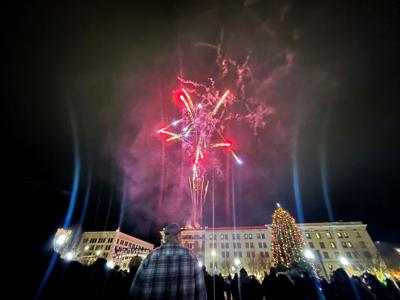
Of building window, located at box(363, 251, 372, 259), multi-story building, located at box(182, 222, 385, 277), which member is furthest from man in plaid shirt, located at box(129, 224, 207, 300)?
building window, located at box(363, 251, 372, 259)

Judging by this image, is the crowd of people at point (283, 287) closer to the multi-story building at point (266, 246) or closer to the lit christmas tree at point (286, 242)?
the lit christmas tree at point (286, 242)

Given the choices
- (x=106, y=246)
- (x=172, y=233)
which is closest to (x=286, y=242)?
(x=172, y=233)

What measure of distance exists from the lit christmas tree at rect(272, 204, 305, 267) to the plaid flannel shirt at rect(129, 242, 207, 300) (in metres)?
28.3

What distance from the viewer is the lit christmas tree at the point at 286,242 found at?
82.1ft

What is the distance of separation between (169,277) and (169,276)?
1 centimetres

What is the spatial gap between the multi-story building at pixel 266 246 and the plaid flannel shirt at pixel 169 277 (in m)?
49.6

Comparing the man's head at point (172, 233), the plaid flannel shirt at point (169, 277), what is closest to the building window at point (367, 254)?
the plaid flannel shirt at point (169, 277)

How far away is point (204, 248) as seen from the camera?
54.5 m

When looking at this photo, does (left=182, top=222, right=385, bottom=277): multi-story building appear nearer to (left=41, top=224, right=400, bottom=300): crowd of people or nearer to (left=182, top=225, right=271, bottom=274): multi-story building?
(left=182, top=225, right=271, bottom=274): multi-story building

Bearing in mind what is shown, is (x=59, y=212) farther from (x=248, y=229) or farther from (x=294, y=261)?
(x=248, y=229)

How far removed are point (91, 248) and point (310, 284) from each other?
7969cm

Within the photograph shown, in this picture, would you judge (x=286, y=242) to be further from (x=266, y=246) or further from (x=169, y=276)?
(x=266, y=246)

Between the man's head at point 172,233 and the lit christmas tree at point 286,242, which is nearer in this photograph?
the man's head at point 172,233

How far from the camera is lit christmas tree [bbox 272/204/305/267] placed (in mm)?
25016
